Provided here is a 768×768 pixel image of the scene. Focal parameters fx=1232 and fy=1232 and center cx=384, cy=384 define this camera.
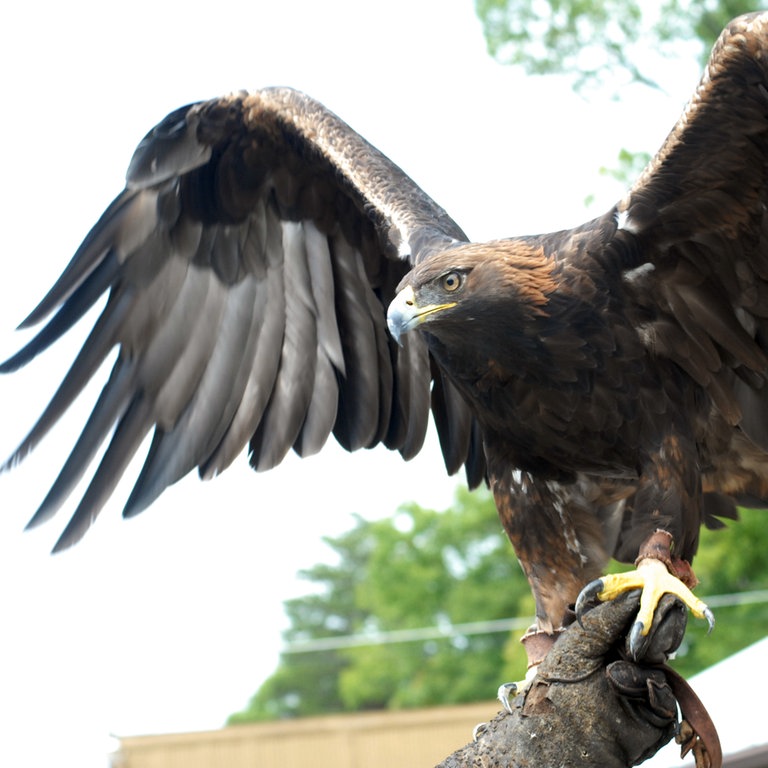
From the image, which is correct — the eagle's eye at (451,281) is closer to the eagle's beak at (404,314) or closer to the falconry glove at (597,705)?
the eagle's beak at (404,314)

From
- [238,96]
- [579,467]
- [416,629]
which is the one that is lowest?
[416,629]

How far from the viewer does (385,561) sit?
4225 centimetres

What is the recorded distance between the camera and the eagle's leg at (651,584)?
3746 millimetres

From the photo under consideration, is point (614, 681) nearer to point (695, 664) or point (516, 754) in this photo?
point (516, 754)

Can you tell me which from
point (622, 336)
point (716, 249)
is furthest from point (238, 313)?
point (716, 249)

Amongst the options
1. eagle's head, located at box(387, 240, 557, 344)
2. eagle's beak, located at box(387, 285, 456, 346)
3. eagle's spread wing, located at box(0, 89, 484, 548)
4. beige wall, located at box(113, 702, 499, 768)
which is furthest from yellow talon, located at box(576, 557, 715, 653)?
beige wall, located at box(113, 702, 499, 768)

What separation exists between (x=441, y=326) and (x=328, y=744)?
576 inches

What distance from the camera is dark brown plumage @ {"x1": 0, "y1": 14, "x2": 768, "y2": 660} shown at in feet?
14.7

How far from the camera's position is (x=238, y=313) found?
20.0 feet

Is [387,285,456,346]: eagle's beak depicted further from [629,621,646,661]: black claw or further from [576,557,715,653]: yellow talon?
[629,621,646,661]: black claw

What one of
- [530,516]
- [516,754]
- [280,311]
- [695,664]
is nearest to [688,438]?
[530,516]

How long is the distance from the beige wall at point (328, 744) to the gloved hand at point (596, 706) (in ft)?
46.3

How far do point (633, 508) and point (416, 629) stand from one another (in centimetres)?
3621

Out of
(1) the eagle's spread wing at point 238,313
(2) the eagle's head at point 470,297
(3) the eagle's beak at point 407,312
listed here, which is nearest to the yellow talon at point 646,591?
(2) the eagle's head at point 470,297
